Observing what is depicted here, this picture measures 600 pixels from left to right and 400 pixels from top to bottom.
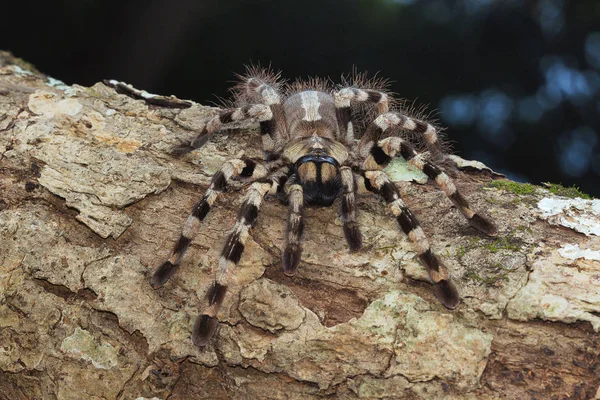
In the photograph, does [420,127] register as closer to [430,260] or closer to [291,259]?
[430,260]

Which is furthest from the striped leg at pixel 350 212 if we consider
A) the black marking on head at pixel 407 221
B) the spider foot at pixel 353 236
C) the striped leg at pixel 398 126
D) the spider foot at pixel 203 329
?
the spider foot at pixel 203 329

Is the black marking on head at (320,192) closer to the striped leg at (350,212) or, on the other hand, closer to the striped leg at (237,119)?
the striped leg at (350,212)

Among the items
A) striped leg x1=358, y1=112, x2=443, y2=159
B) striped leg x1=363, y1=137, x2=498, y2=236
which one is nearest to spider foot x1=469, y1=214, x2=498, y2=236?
striped leg x1=363, y1=137, x2=498, y2=236

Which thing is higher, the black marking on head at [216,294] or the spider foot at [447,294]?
the spider foot at [447,294]

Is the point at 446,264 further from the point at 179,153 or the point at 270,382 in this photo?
the point at 179,153

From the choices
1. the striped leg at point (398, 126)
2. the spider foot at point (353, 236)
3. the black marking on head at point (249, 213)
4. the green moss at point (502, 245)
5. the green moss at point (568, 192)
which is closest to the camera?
the green moss at point (502, 245)

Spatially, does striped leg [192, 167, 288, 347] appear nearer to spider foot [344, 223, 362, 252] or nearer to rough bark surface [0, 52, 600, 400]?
rough bark surface [0, 52, 600, 400]
